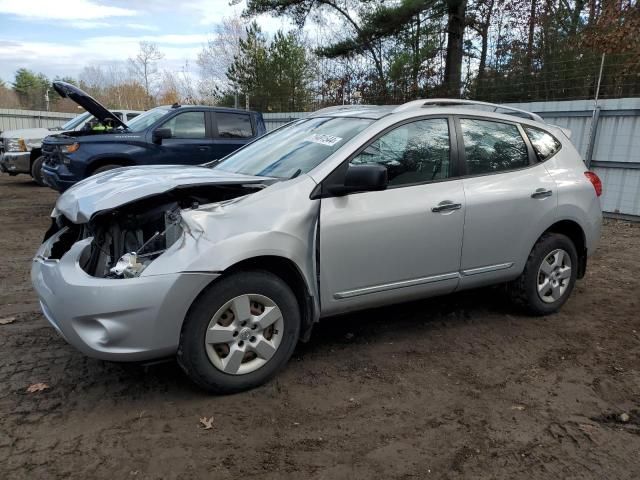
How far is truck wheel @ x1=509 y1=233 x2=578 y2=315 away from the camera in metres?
4.42

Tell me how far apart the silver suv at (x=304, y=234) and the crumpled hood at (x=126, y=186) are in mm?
14

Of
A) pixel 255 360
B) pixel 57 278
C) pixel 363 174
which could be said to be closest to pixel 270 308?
pixel 255 360

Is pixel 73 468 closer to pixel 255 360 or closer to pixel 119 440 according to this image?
pixel 119 440

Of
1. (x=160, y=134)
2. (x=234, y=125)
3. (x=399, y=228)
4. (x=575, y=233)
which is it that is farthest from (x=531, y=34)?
(x=399, y=228)

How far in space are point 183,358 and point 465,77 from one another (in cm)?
1152

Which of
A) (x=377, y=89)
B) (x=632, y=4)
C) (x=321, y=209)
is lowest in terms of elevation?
(x=321, y=209)

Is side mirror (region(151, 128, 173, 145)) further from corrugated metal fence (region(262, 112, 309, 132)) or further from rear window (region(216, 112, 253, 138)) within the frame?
corrugated metal fence (region(262, 112, 309, 132))

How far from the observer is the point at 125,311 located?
2.78 meters

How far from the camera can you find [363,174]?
3252 mm

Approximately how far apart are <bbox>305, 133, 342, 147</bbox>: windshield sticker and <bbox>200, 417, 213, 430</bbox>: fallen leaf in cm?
196

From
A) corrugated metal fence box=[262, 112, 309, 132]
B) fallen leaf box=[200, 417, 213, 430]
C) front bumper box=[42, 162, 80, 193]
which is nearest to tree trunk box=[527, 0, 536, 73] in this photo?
corrugated metal fence box=[262, 112, 309, 132]

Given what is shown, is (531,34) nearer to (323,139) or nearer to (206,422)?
(323,139)

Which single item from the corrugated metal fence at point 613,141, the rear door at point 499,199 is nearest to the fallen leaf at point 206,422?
the rear door at point 499,199

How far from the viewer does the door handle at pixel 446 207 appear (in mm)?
3764
